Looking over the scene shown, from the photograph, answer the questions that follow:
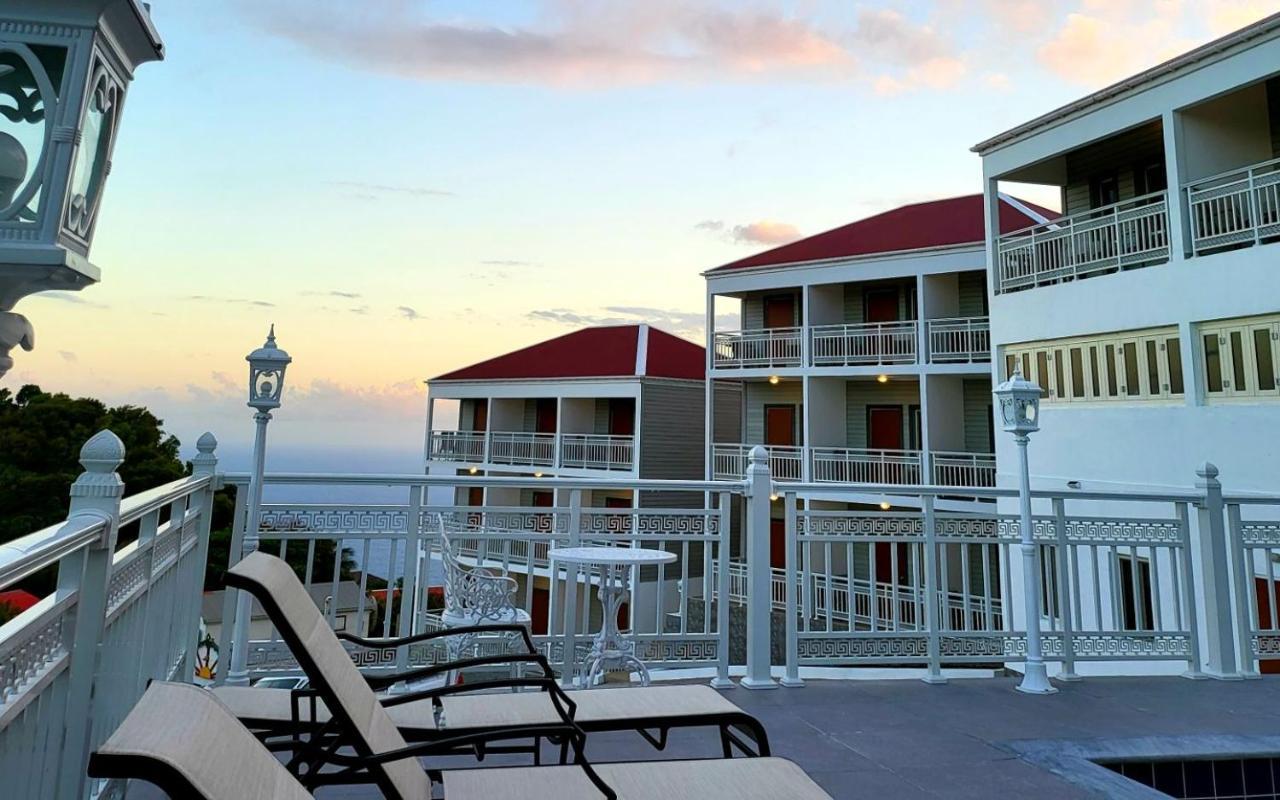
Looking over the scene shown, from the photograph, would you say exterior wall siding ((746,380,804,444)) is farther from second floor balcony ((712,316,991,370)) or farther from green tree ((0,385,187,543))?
green tree ((0,385,187,543))

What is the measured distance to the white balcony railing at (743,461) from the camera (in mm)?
17594

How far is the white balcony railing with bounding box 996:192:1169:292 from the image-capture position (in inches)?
416

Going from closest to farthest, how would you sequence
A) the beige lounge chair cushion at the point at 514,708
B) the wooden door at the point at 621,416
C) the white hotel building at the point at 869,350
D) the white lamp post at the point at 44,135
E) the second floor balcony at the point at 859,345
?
the white lamp post at the point at 44,135, the beige lounge chair cushion at the point at 514,708, the second floor balcony at the point at 859,345, the white hotel building at the point at 869,350, the wooden door at the point at 621,416

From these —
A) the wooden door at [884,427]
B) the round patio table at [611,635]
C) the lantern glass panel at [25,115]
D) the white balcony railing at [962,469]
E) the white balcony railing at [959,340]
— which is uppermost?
the white balcony railing at [959,340]

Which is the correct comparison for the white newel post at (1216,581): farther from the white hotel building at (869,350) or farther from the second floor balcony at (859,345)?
the white hotel building at (869,350)

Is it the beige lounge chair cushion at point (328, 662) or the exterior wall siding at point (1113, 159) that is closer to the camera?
the beige lounge chair cushion at point (328, 662)

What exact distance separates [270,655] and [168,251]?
10877mm

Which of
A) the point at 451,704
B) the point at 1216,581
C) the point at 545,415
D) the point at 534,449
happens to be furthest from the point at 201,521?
the point at 545,415

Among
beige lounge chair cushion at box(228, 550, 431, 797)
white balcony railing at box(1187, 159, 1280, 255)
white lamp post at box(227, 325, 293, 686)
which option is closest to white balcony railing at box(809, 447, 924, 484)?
white balcony railing at box(1187, 159, 1280, 255)

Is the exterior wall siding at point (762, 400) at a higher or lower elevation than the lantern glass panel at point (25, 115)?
higher

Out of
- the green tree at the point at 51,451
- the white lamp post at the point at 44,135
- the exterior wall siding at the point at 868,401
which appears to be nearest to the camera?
Result: the white lamp post at the point at 44,135

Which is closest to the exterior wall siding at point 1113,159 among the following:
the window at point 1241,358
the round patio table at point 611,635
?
the window at point 1241,358

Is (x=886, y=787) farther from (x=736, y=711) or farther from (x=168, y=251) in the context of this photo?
(x=168, y=251)

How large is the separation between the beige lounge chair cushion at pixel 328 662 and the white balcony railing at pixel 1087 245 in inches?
477
